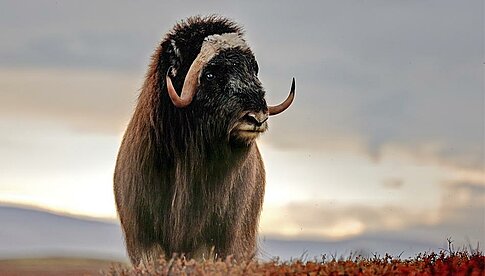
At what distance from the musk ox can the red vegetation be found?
1.50 meters

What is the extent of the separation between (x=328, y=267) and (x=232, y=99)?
6.56ft

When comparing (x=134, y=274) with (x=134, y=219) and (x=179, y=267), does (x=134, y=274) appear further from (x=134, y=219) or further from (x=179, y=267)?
(x=134, y=219)

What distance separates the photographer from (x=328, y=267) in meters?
7.09

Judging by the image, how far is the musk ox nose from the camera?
27.0ft

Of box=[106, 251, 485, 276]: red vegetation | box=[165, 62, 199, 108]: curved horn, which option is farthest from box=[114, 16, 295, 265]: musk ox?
box=[106, 251, 485, 276]: red vegetation

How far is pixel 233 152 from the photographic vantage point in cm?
874

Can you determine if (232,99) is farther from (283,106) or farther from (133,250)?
(133,250)

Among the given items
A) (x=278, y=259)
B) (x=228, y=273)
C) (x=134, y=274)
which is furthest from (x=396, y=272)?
(x=134, y=274)

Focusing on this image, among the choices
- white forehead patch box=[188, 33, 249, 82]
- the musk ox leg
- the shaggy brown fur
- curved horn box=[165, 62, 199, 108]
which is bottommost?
the musk ox leg

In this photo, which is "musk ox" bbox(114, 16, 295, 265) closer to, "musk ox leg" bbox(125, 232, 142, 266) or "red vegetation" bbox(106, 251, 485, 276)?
"musk ox leg" bbox(125, 232, 142, 266)

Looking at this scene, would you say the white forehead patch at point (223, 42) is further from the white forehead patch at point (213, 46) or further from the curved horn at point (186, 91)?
the curved horn at point (186, 91)

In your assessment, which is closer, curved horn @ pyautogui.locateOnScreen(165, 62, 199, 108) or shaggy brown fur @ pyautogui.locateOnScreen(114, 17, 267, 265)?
curved horn @ pyautogui.locateOnScreen(165, 62, 199, 108)

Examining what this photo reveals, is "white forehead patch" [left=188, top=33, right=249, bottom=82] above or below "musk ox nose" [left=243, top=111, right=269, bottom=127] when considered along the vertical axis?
above

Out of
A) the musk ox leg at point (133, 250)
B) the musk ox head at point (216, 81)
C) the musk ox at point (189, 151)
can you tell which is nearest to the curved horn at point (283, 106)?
the musk ox at point (189, 151)
